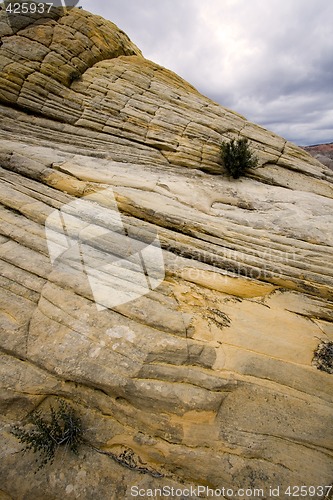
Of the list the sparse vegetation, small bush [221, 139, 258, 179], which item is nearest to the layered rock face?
the sparse vegetation

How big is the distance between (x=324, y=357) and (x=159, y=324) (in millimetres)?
3684

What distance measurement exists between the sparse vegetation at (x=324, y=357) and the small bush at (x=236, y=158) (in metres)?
8.82

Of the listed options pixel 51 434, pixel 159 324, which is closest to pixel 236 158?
pixel 159 324

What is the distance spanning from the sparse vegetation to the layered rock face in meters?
0.09

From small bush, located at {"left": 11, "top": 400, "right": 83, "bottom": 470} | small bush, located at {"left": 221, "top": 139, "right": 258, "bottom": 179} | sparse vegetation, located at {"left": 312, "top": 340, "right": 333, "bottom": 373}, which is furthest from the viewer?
small bush, located at {"left": 221, "top": 139, "right": 258, "bottom": 179}

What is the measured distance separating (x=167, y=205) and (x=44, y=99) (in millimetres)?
10215

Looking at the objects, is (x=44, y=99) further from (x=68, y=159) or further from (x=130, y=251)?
(x=130, y=251)

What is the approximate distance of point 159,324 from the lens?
5.77m

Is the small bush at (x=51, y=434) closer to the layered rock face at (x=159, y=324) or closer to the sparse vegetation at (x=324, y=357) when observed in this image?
the layered rock face at (x=159, y=324)

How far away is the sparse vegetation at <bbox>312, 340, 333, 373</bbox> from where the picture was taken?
18.4 ft

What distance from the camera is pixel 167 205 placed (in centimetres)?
849

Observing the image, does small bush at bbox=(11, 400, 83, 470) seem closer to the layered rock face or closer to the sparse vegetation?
the layered rock face

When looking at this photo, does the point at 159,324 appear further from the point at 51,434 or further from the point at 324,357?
the point at 324,357

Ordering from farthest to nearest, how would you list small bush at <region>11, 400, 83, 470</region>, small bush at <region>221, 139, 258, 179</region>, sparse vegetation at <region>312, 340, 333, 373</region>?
1. small bush at <region>221, 139, 258, 179</region>
2. sparse vegetation at <region>312, 340, 333, 373</region>
3. small bush at <region>11, 400, 83, 470</region>
